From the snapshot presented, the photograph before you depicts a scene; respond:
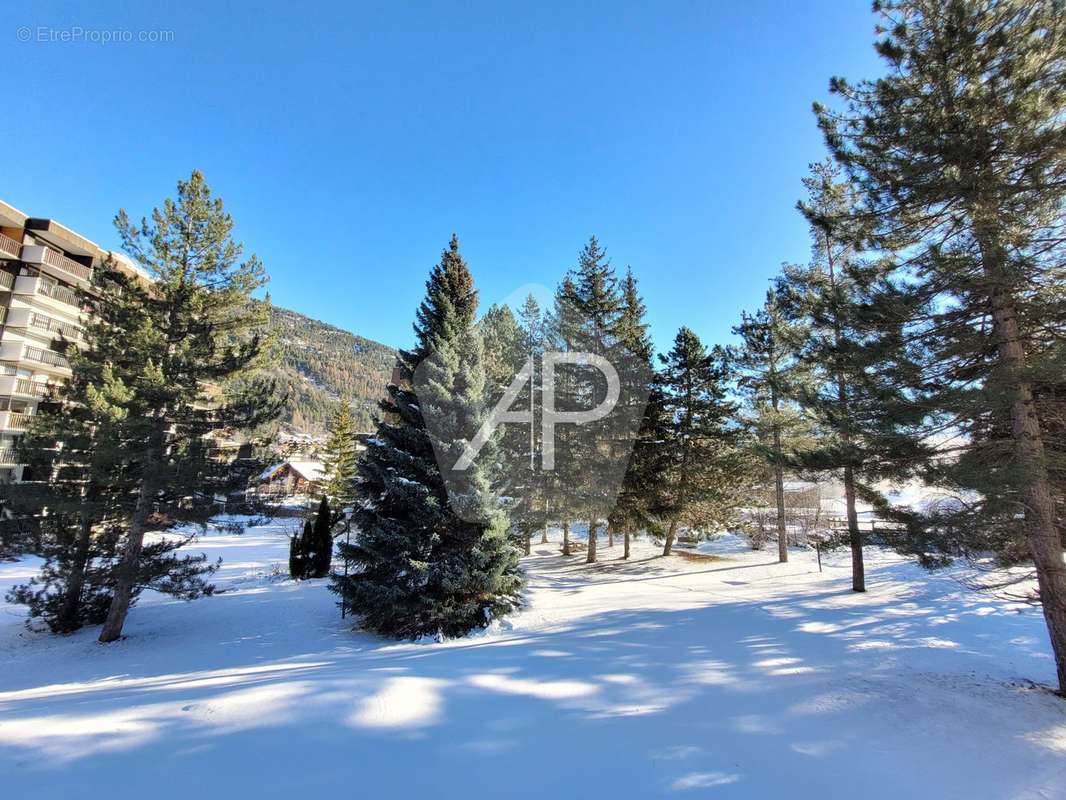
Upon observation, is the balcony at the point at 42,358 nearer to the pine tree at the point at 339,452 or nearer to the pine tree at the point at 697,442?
the pine tree at the point at 339,452

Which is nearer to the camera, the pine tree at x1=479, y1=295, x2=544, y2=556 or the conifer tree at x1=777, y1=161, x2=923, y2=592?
the conifer tree at x1=777, y1=161, x2=923, y2=592

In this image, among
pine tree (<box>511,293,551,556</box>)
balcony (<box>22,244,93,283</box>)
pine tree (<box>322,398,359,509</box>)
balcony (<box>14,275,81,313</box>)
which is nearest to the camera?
pine tree (<box>511,293,551,556</box>)

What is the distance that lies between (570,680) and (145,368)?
1127cm

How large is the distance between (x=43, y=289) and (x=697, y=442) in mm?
35703

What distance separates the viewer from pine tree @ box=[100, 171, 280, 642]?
395 inches

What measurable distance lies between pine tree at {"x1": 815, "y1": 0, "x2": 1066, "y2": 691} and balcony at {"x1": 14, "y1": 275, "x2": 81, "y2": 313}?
33.1 m

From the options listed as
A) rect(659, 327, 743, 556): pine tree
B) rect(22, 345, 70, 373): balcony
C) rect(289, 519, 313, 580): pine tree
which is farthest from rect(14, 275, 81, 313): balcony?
rect(659, 327, 743, 556): pine tree

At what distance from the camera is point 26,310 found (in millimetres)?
22766

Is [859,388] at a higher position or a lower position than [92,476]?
higher

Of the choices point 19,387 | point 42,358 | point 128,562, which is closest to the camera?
point 128,562

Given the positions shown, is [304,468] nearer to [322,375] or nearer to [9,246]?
[9,246]

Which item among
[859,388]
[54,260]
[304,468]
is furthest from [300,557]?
[304,468]

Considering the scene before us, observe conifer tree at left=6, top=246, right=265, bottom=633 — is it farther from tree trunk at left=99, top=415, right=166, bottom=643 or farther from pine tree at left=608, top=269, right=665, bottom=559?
pine tree at left=608, top=269, right=665, bottom=559

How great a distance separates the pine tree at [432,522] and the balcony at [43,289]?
24.1 metres
